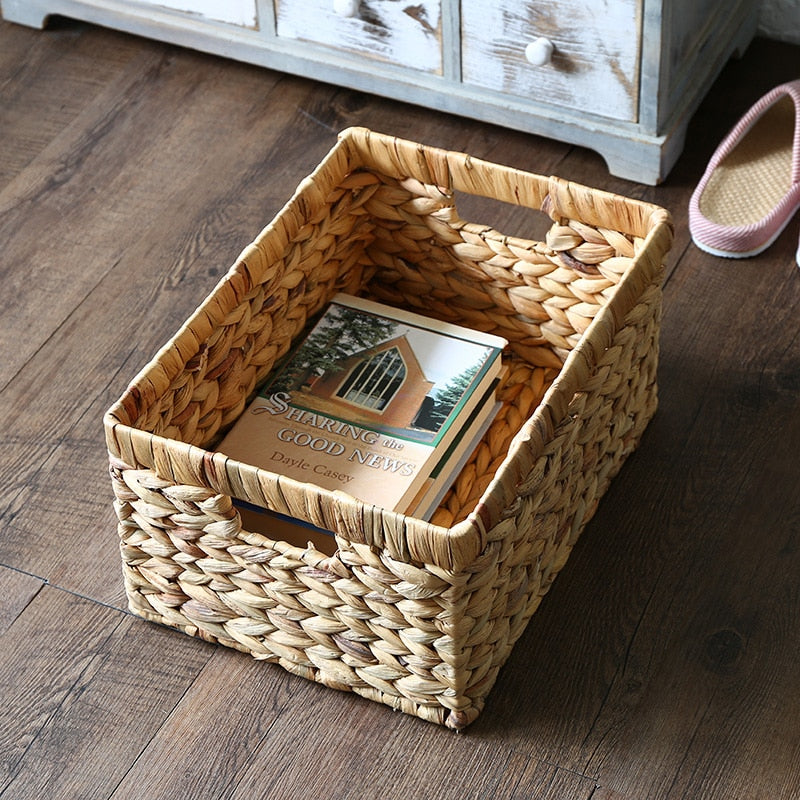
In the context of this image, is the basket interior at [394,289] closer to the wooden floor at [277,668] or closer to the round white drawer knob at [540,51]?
the wooden floor at [277,668]

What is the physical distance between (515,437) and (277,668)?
32 centimetres

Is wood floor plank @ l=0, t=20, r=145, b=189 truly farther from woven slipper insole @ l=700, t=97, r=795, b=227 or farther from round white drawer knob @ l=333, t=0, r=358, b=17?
woven slipper insole @ l=700, t=97, r=795, b=227

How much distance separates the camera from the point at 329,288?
1392 mm

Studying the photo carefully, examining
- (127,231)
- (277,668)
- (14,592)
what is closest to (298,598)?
(277,668)

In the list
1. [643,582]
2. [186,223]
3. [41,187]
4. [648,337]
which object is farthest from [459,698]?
[41,187]

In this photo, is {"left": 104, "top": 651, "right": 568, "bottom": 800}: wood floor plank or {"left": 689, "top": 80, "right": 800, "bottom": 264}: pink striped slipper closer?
{"left": 104, "top": 651, "right": 568, "bottom": 800}: wood floor plank

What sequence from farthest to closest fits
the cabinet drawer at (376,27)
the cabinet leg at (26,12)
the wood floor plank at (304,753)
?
the cabinet leg at (26,12), the cabinet drawer at (376,27), the wood floor plank at (304,753)

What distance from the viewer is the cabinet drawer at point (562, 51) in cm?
158

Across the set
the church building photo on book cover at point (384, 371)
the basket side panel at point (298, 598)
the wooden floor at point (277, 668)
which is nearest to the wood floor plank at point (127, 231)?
the wooden floor at point (277, 668)

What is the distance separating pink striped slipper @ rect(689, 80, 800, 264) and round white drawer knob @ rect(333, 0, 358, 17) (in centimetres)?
50

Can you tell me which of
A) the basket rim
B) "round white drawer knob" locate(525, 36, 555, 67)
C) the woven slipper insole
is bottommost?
the woven slipper insole

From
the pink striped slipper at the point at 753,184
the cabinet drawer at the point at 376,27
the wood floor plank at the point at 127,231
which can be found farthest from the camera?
the cabinet drawer at the point at 376,27

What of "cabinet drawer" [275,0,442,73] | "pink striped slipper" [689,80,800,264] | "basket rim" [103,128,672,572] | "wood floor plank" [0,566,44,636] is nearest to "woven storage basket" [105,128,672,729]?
"basket rim" [103,128,672,572]

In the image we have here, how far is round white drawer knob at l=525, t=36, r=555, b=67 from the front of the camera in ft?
5.29
